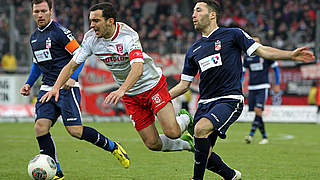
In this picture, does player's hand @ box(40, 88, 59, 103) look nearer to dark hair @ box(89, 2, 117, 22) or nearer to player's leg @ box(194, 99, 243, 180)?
dark hair @ box(89, 2, 117, 22)

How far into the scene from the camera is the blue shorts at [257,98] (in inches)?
526

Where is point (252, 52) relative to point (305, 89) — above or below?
above

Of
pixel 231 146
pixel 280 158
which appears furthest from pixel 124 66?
pixel 231 146

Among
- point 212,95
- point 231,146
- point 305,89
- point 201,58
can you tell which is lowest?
point 305,89

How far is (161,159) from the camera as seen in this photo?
10.0m

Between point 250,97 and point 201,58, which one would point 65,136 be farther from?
point 201,58

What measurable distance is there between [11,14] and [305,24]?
1294cm

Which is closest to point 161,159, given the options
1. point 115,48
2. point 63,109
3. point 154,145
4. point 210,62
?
point 154,145

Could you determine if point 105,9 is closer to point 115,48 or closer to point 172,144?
point 115,48

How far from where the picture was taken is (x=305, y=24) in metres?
24.5

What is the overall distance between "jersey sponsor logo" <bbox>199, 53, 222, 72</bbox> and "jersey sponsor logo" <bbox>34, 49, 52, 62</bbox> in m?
2.16

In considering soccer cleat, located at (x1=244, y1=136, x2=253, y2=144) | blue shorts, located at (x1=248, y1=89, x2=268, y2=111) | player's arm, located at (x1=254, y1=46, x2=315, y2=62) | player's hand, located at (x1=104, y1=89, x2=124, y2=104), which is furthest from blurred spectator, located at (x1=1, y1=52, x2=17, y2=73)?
player's arm, located at (x1=254, y1=46, x2=315, y2=62)

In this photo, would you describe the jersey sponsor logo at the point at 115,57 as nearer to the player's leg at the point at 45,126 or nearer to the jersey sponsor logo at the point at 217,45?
the player's leg at the point at 45,126

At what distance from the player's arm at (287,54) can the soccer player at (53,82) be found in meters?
2.51
